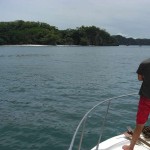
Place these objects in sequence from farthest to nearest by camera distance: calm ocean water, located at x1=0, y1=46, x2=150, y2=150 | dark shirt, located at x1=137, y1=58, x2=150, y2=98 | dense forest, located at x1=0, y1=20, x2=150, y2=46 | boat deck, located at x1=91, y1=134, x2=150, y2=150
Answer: dense forest, located at x1=0, y1=20, x2=150, y2=46, calm ocean water, located at x1=0, y1=46, x2=150, y2=150, boat deck, located at x1=91, y1=134, x2=150, y2=150, dark shirt, located at x1=137, y1=58, x2=150, y2=98

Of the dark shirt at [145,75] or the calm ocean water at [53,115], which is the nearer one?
the dark shirt at [145,75]

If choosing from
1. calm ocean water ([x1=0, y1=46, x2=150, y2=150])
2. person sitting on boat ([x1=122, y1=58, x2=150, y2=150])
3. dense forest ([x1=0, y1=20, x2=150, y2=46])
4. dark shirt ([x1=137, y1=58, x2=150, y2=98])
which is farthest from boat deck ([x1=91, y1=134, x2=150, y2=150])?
dense forest ([x1=0, y1=20, x2=150, y2=46])

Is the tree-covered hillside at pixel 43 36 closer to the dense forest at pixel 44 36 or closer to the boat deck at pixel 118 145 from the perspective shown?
the dense forest at pixel 44 36

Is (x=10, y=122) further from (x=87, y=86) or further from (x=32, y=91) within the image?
(x=87, y=86)

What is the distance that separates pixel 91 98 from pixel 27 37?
164134mm

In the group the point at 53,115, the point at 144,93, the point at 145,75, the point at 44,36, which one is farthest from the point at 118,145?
the point at 44,36

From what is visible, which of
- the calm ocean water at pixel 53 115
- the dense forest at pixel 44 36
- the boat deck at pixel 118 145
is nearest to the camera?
the boat deck at pixel 118 145

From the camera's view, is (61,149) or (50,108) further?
(50,108)

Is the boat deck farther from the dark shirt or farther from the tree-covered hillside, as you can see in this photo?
the tree-covered hillside

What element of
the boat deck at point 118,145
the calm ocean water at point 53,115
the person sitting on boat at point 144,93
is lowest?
the calm ocean water at point 53,115

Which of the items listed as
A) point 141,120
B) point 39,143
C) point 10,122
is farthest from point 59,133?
point 141,120

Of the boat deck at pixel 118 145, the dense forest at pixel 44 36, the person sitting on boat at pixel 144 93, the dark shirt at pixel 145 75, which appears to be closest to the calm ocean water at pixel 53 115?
the boat deck at pixel 118 145

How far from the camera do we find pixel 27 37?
600 feet

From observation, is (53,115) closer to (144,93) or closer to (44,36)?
(144,93)
